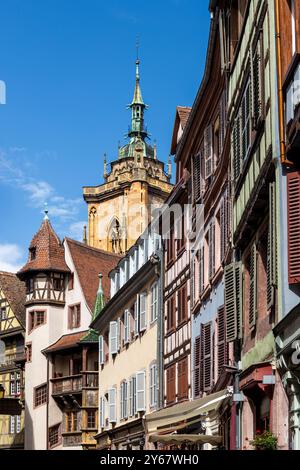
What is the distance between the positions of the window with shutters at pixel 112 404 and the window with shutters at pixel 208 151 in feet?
60.8

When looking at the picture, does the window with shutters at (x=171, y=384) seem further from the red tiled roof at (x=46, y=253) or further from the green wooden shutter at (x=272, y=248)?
the red tiled roof at (x=46, y=253)

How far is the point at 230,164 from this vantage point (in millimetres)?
20812

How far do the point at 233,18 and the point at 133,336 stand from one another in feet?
65.5

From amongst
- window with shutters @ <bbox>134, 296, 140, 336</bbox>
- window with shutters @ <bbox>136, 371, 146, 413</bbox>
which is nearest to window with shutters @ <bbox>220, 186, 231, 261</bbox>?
window with shutters @ <bbox>136, 371, 146, 413</bbox>

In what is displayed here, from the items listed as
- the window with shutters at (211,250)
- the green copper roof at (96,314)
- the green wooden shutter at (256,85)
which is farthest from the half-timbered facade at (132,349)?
the green wooden shutter at (256,85)

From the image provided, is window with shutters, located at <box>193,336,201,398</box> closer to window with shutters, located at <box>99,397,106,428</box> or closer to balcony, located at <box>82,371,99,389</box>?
window with shutters, located at <box>99,397,106,428</box>

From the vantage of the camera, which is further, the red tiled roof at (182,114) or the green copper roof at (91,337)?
the green copper roof at (91,337)

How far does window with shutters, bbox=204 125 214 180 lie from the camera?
25.3 meters

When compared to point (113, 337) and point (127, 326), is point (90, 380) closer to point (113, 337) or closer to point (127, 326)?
point (113, 337)

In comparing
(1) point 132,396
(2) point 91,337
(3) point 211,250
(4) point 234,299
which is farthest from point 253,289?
(2) point 91,337

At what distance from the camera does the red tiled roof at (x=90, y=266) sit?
5784 cm

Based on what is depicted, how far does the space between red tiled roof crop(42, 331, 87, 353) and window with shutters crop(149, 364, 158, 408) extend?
1801 cm

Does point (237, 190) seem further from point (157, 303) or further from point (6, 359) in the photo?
point (6, 359)
